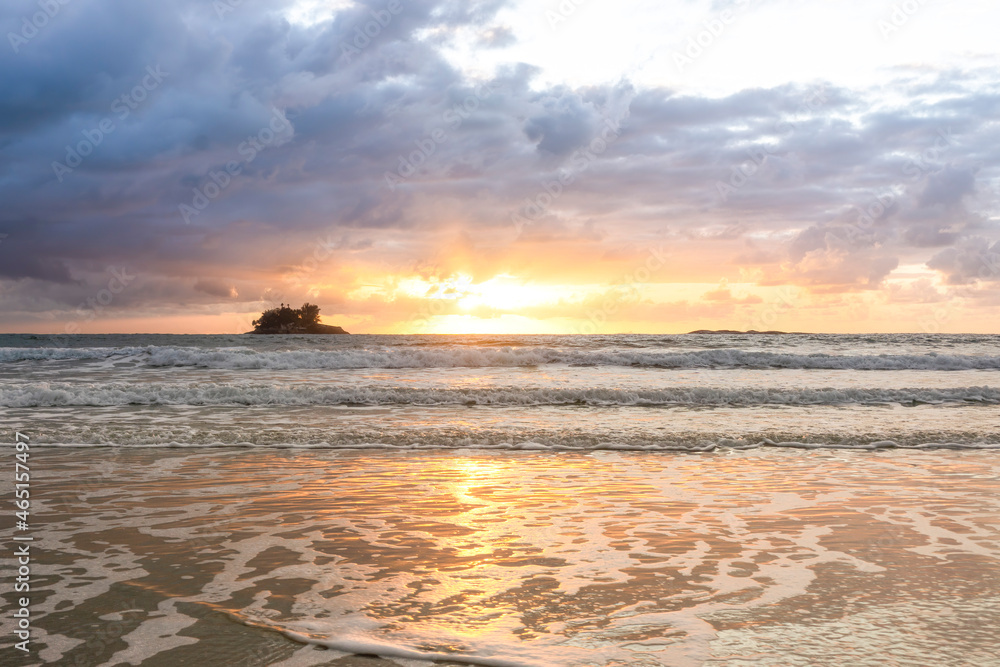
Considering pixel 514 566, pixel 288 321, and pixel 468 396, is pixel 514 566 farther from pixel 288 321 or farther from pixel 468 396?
pixel 288 321

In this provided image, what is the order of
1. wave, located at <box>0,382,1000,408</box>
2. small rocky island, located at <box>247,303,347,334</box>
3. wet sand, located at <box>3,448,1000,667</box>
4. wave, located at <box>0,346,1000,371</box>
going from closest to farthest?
wet sand, located at <box>3,448,1000,667</box>, wave, located at <box>0,382,1000,408</box>, wave, located at <box>0,346,1000,371</box>, small rocky island, located at <box>247,303,347,334</box>

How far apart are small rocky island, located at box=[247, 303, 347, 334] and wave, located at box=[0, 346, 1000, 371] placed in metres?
39.9

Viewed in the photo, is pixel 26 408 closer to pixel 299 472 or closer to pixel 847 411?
pixel 299 472

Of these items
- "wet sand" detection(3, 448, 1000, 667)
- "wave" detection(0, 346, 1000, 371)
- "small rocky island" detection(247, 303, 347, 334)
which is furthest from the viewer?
"small rocky island" detection(247, 303, 347, 334)

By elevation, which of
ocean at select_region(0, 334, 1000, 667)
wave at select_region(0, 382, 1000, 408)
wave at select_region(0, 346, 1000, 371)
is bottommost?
ocean at select_region(0, 334, 1000, 667)

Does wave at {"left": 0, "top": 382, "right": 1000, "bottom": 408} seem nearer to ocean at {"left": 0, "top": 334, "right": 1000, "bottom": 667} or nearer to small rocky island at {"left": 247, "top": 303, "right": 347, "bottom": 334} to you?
ocean at {"left": 0, "top": 334, "right": 1000, "bottom": 667}

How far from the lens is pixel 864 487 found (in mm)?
8453

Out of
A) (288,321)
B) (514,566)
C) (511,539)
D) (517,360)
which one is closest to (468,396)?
(517,360)

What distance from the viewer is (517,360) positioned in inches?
1209

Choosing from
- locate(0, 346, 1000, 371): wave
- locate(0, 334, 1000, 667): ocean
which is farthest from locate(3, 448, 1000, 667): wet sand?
locate(0, 346, 1000, 371): wave

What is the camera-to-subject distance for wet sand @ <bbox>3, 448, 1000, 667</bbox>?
13.1 ft

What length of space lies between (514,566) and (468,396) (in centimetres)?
1365

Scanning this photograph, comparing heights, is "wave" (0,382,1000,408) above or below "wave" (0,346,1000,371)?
below

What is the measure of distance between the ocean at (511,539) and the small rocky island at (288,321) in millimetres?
59145
